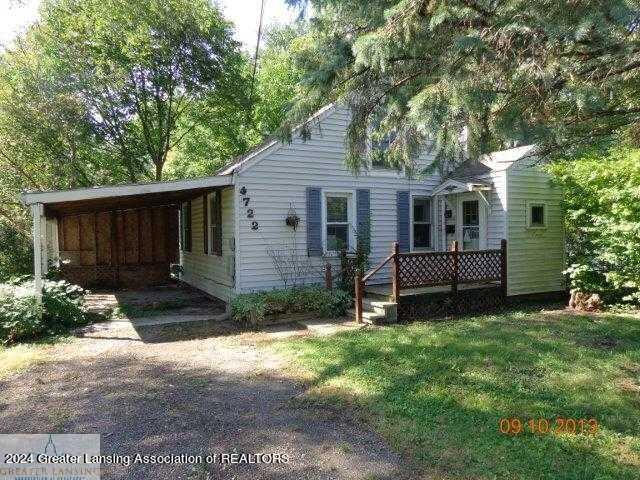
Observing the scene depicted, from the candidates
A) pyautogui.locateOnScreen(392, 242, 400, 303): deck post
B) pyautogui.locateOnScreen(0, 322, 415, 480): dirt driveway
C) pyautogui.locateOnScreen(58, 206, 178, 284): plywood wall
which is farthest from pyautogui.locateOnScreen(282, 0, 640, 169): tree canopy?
pyautogui.locateOnScreen(58, 206, 178, 284): plywood wall

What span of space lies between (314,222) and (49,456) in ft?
22.3

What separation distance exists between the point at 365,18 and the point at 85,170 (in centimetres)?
1618

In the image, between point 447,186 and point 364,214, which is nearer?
point 364,214

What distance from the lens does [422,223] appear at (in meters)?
11.0

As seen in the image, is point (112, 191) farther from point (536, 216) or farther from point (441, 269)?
point (536, 216)

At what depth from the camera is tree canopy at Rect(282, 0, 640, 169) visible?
3.63 metres

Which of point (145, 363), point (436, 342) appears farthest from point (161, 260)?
point (436, 342)

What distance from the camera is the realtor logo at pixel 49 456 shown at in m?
3.20

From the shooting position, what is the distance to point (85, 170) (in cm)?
1748

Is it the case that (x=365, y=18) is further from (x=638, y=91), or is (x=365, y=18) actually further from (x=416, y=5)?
(x=638, y=91)

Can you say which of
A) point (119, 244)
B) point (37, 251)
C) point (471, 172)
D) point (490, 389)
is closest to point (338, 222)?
point (471, 172)

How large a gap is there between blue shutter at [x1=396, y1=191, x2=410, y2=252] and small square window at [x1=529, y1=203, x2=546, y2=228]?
2.77 m

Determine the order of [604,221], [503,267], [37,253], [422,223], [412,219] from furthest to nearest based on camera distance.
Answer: [422,223]
[412,219]
[503,267]
[604,221]
[37,253]

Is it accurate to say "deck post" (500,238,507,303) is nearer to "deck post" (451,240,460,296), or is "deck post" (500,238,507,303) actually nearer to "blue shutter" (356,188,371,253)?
"deck post" (451,240,460,296)
